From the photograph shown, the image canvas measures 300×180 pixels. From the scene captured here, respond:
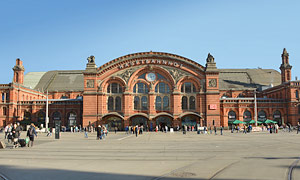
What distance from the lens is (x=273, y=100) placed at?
6341cm

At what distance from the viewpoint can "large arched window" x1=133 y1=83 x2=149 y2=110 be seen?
5947 cm

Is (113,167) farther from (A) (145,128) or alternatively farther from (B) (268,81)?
(B) (268,81)

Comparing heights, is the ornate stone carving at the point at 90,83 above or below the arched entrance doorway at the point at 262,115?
above

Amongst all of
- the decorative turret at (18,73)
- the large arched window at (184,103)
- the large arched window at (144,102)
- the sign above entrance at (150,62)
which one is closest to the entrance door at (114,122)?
the large arched window at (144,102)

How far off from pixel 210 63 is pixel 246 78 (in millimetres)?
27612

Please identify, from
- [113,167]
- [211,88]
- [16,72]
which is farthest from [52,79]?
[113,167]

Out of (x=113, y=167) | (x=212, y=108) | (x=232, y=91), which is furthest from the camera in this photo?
(x=232, y=91)

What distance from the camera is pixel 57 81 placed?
83812 mm

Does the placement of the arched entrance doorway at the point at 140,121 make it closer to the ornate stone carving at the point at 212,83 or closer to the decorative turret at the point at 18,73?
the ornate stone carving at the point at 212,83

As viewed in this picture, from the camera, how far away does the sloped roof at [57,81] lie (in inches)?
3179

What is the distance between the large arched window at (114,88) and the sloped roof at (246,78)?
30.9 m

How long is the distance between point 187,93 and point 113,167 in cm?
4777

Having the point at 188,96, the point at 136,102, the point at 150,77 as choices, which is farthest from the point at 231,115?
the point at 136,102

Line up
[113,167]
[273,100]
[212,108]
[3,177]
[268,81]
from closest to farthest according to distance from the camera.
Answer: [3,177], [113,167], [212,108], [273,100], [268,81]
